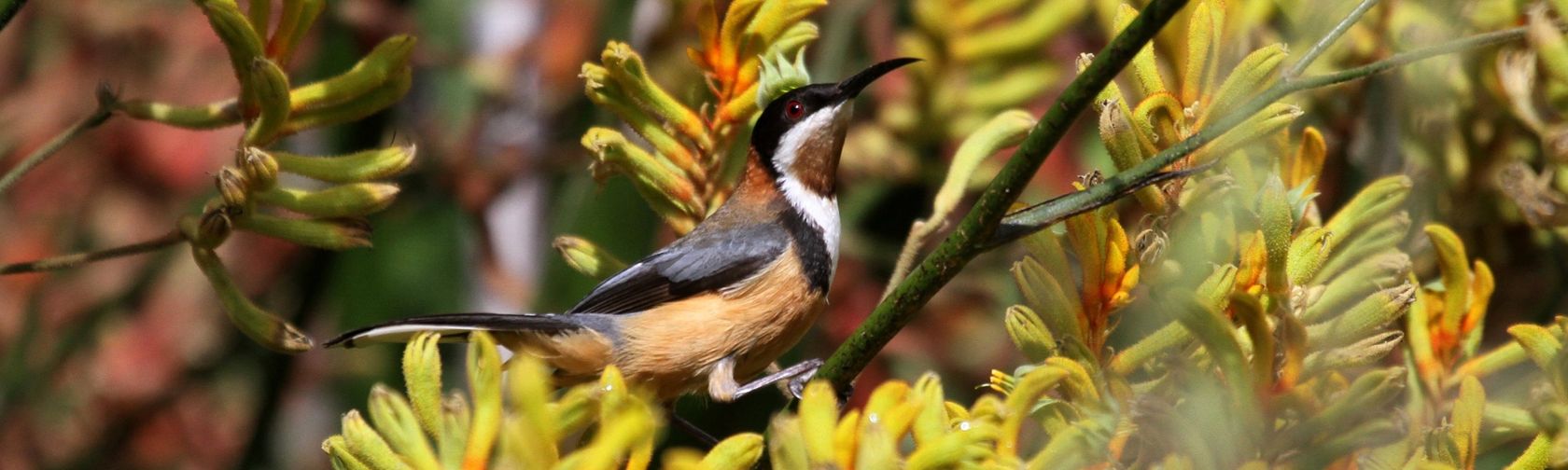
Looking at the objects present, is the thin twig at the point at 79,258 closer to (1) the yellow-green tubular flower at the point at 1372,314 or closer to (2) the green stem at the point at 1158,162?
(2) the green stem at the point at 1158,162

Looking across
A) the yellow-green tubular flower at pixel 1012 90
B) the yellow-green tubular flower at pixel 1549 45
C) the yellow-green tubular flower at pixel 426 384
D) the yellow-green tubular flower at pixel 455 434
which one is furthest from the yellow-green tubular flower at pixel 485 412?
the yellow-green tubular flower at pixel 1012 90

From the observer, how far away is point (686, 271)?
7.13 feet

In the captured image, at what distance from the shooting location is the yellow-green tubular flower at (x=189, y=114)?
1505 millimetres

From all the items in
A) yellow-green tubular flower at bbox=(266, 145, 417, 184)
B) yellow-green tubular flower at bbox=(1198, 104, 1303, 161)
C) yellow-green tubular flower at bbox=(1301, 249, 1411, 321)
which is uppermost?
yellow-green tubular flower at bbox=(266, 145, 417, 184)

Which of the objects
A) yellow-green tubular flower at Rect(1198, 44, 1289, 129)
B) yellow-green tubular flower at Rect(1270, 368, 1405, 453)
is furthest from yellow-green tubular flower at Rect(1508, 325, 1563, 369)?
yellow-green tubular flower at Rect(1198, 44, 1289, 129)

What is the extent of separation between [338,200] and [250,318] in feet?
0.43

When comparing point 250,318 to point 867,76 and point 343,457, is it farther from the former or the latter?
point 867,76

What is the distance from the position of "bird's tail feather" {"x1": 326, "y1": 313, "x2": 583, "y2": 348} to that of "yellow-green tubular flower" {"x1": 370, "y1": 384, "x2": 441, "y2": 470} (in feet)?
1.34

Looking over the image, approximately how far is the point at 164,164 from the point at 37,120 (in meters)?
0.32

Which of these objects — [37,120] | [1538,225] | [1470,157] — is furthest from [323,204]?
[37,120]

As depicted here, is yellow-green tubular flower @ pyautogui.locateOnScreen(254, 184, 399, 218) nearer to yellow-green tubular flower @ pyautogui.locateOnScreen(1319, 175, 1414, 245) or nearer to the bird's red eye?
yellow-green tubular flower @ pyautogui.locateOnScreen(1319, 175, 1414, 245)

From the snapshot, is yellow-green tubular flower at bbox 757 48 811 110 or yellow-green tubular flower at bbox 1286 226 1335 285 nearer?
yellow-green tubular flower at bbox 1286 226 1335 285

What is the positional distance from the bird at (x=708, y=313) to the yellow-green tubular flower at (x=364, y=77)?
1.42 feet

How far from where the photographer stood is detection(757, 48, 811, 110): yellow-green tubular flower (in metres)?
1.69
